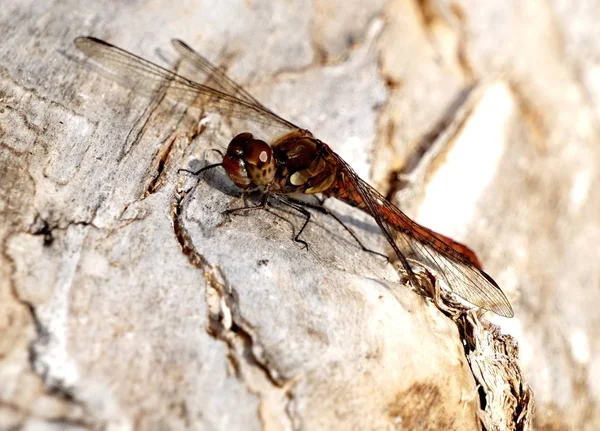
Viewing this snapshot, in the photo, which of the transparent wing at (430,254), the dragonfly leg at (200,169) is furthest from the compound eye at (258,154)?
the transparent wing at (430,254)

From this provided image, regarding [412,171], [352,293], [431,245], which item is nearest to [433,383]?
[352,293]

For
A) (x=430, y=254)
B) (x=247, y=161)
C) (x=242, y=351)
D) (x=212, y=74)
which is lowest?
(x=242, y=351)

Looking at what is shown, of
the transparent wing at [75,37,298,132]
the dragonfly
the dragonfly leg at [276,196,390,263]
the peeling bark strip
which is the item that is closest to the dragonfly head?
the dragonfly

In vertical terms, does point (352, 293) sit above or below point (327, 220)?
below

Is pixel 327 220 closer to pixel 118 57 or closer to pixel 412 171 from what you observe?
pixel 412 171

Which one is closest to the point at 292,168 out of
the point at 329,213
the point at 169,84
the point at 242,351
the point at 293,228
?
the point at 329,213

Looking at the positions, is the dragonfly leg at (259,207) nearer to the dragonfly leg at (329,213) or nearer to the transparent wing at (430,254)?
the dragonfly leg at (329,213)

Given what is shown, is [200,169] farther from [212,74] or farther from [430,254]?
[430,254]
